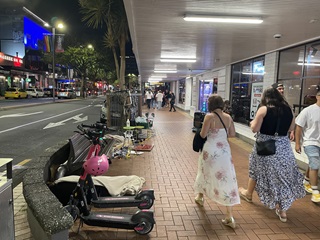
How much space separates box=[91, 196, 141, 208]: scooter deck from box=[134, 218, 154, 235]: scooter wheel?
1.65 ft

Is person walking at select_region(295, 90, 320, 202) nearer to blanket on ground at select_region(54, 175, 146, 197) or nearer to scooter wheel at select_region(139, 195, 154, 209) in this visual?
scooter wheel at select_region(139, 195, 154, 209)

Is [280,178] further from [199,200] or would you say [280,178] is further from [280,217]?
[199,200]

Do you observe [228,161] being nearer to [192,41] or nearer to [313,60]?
[192,41]

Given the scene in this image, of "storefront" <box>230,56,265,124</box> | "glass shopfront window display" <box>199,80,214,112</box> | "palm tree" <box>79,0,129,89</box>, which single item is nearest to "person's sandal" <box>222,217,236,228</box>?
"storefront" <box>230,56,265,124</box>

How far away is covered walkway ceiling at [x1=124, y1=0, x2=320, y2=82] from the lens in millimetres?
4152

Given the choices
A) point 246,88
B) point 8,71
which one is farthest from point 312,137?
point 8,71

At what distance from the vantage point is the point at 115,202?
11.7 ft

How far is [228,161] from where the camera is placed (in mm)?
3443

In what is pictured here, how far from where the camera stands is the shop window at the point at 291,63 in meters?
7.31

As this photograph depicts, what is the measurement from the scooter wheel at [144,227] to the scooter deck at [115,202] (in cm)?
50

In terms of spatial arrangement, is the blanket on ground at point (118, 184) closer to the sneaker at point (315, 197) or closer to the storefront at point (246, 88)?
the sneaker at point (315, 197)

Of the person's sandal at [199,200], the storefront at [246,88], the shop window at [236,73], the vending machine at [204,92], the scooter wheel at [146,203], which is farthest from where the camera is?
the vending machine at [204,92]

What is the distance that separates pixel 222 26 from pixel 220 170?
3203mm

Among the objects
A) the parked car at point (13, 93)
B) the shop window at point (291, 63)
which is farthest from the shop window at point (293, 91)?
the parked car at point (13, 93)
